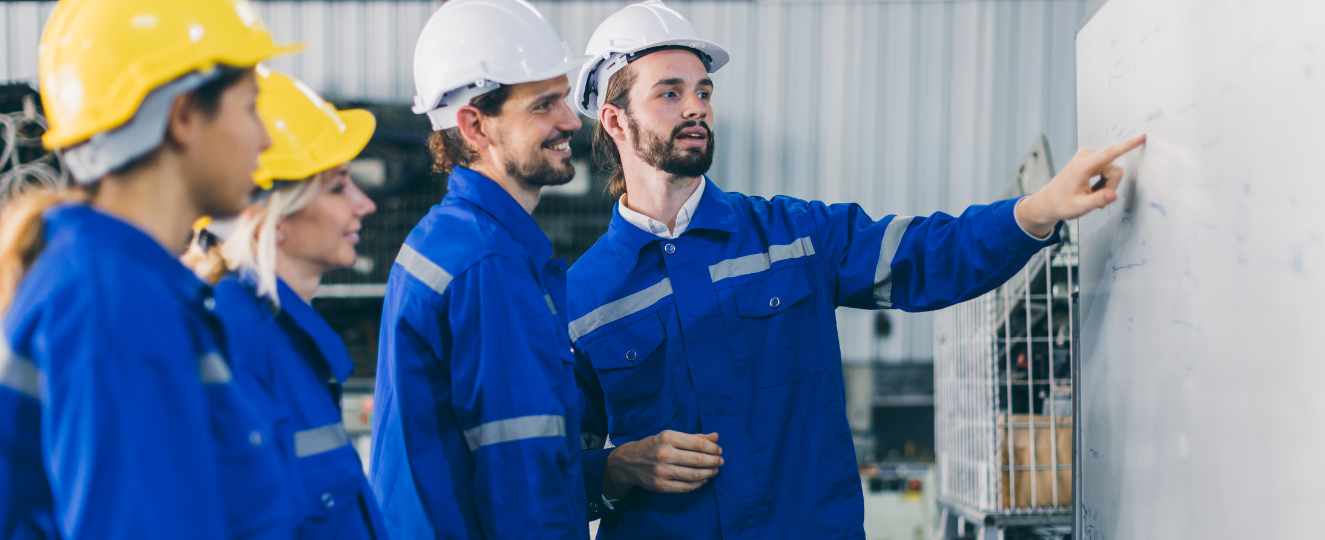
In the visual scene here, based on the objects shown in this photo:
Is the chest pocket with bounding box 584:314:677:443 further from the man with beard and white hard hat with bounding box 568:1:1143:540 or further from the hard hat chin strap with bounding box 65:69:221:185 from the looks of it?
the hard hat chin strap with bounding box 65:69:221:185

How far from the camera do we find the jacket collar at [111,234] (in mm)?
755

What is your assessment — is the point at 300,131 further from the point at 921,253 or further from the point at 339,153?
the point at 921,253

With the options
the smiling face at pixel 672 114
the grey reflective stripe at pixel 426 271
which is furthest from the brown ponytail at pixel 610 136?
the grey reflective stripe at pixel 426 271

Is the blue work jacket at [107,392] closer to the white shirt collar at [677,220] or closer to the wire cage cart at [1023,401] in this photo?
the white shirt collar at [677,220]

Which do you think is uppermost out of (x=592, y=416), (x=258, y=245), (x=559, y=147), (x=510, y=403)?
(x=559, y=147)

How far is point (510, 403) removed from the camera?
1.29 meters

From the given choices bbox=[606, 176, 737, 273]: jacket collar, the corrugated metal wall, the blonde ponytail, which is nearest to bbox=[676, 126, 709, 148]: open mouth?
bbox=[606, 176, 737, 273]: jacket collar

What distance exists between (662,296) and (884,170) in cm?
349

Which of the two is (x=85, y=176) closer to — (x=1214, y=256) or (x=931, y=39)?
(x=1214, y=256)

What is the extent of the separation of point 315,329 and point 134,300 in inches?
16.9

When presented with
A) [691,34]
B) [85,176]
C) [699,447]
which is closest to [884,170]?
[691,34]

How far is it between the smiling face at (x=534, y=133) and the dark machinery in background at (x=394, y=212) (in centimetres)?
306

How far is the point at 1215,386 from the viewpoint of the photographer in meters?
1.06

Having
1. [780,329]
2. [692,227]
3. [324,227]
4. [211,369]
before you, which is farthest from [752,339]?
[211,369]
